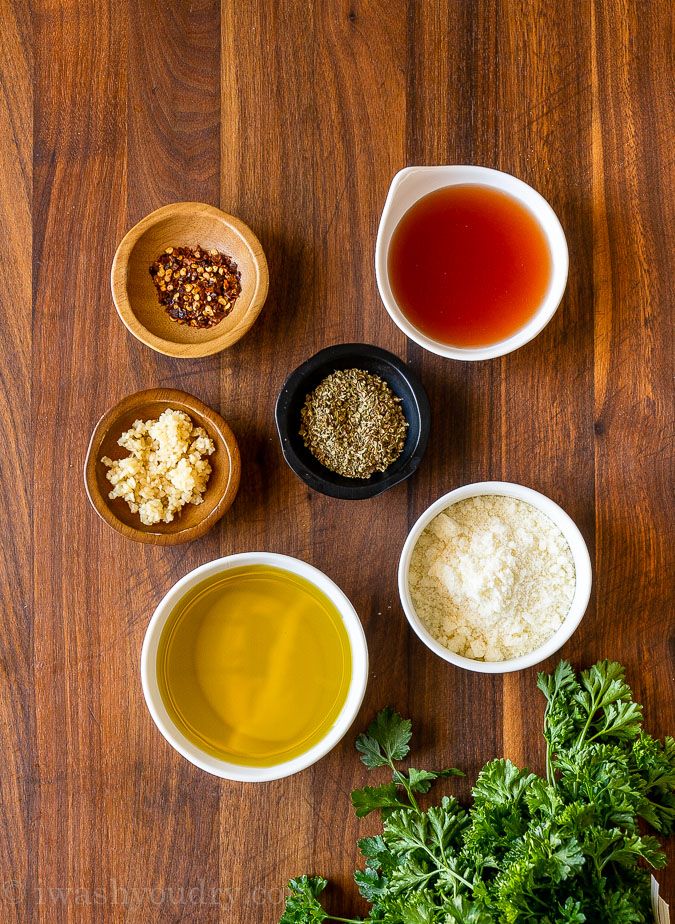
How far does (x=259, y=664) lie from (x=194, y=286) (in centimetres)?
71

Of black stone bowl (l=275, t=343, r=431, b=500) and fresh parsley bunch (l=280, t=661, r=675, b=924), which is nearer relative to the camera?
fresh parsley bunch (l=280, t=661, r=675, b=924)

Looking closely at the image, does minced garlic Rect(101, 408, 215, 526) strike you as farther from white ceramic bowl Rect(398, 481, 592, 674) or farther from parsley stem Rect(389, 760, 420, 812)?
parsley stem Rect(389, 760, 420, 812)

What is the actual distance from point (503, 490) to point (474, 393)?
21 cm

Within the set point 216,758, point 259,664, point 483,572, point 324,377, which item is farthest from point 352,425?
point 216,758

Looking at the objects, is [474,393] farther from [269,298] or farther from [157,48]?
[157,48]

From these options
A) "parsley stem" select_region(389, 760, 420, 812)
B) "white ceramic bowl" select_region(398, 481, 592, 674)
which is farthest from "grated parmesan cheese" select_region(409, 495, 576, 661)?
"parsley stem" select_region(389, 760, 420, 812)

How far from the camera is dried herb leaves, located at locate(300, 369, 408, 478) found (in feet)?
4.53

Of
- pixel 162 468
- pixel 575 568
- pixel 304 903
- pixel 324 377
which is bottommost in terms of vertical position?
pixel 304 903

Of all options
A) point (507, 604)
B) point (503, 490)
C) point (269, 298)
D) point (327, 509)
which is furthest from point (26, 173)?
point (507, 604)

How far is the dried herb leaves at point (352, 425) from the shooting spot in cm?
138

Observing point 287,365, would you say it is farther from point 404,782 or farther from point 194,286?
point 404,782

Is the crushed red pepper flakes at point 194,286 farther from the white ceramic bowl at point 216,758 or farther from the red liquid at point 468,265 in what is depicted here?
the white ceramic bowl at point 216,758

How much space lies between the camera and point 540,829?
3.90ft

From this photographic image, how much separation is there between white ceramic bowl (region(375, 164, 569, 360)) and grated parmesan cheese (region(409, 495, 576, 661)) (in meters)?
0.28
